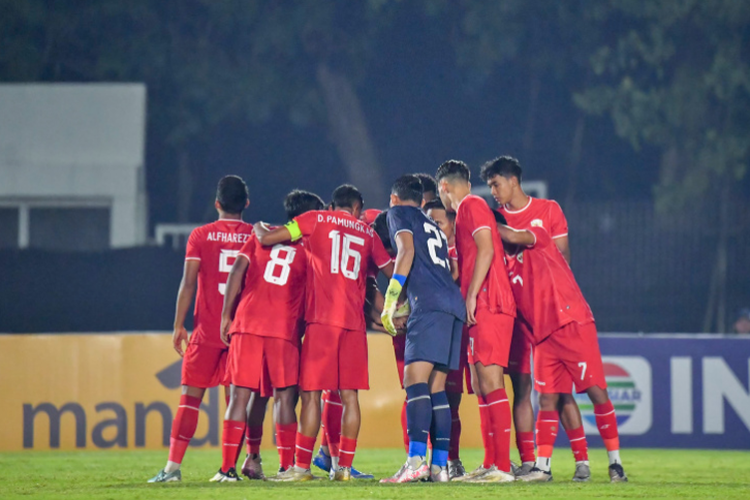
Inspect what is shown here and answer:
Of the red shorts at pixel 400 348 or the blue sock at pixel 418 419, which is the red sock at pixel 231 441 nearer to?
the blue sock at pixel 418 419

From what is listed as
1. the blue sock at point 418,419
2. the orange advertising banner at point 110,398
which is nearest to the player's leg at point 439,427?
the blue sock at point 418,419

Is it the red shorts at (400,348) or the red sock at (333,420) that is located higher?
the red shorts at (400,348)

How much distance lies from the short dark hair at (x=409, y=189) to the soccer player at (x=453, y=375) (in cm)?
71

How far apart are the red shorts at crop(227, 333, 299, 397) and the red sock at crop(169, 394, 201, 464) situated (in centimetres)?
43

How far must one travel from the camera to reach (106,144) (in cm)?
2064

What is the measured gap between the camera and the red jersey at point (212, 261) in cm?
865

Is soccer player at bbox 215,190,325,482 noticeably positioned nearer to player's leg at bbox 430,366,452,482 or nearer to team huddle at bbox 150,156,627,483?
team huddle at bbox 150,156,627,483

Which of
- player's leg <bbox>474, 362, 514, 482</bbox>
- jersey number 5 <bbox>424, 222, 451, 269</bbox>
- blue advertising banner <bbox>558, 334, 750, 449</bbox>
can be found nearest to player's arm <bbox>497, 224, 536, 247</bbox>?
jersey number 5 <bbox>424, 222, 451, 269</bbox>

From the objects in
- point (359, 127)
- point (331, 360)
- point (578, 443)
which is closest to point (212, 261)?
point (331, 360)

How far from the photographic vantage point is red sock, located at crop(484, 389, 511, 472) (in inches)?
321

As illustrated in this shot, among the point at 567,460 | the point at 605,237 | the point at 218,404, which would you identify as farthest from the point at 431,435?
the point at 605,237

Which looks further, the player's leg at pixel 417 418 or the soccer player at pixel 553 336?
the soccer player at pixel 553 336

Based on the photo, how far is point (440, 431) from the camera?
26.7 feet

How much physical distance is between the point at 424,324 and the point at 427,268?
1.42 ft
